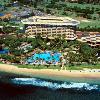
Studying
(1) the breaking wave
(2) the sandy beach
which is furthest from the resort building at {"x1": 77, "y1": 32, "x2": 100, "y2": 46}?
(1) the breaking wave

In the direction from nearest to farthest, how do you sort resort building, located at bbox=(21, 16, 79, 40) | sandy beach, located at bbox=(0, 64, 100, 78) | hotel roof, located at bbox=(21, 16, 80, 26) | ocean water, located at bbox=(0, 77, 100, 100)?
ocean water, located at bbox=(0, 77, 100, 100)
sandy beach, located at bbox=(0, 64, 100, 78)
resort building, located at bbox=(21, 16, 79, 40)
hotel roof, located at bbox=(21, 16, 80, 26)

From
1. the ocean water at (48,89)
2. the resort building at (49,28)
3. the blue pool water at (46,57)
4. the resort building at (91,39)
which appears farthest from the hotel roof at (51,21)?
the ocean water at (48,89)

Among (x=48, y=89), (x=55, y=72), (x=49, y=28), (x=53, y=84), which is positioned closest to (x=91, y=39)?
(x=49, y=28)

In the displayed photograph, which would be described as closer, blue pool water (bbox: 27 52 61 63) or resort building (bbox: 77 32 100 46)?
blue pool water (bbox: 27 52 61 63)

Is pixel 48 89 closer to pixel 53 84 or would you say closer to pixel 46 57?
pixel 53 84

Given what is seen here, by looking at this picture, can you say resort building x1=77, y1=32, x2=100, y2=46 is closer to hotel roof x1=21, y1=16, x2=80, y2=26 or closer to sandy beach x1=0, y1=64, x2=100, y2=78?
hotel roof x1=21, y1=16, x2=80, y2=26

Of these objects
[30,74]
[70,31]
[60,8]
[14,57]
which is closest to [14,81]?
[30,74]

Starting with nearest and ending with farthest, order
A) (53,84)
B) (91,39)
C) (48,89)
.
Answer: (48,89) → (53,84) → (91,39)
